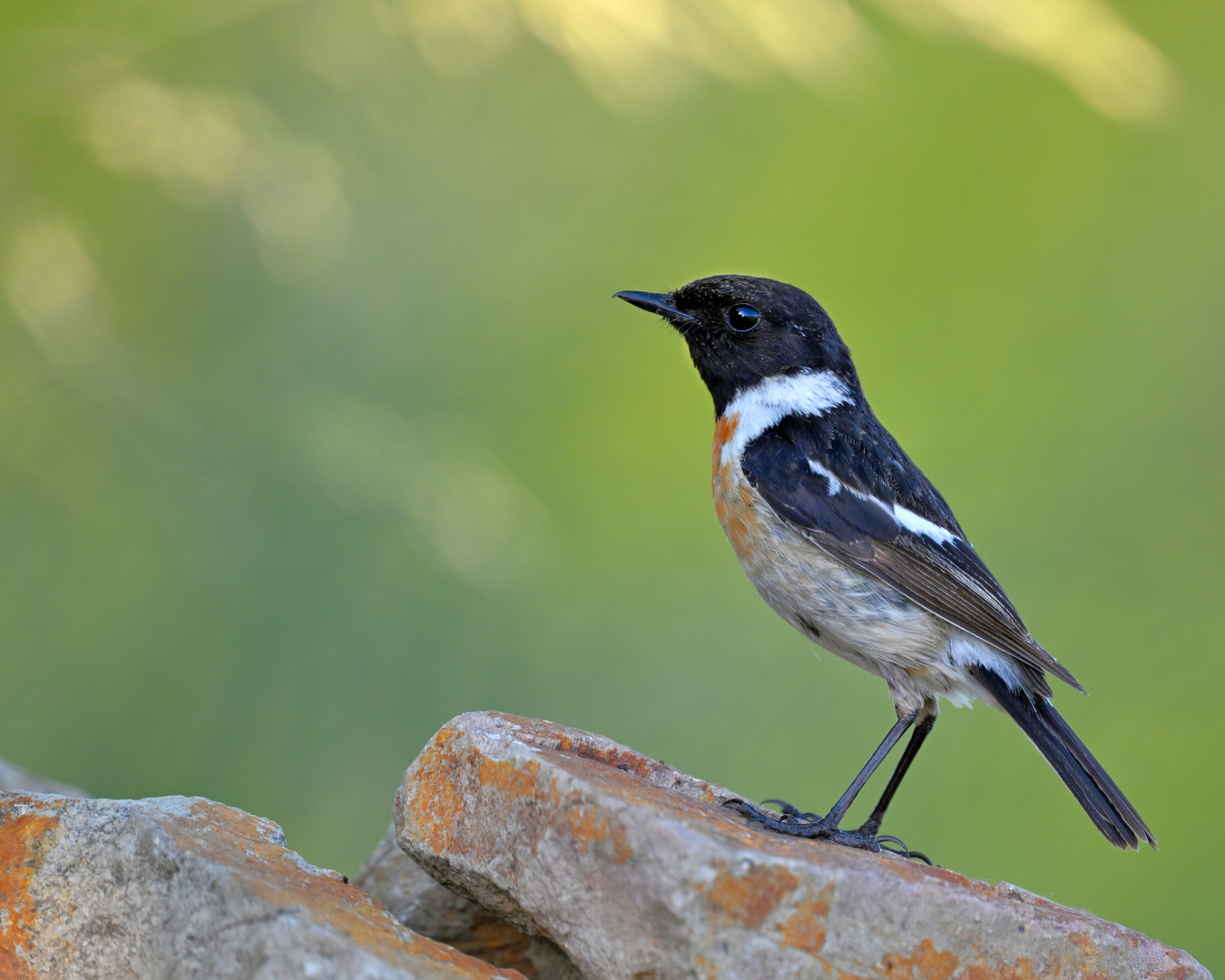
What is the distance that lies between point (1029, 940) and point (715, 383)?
194cm

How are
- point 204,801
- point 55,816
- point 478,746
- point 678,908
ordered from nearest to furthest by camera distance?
1. point 678,908
2. point 55,816
3. point 478,746
4. point 204,801

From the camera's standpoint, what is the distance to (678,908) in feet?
6.73

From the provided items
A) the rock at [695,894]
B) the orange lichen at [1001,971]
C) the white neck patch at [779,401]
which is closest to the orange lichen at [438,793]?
the rock at [695,894]

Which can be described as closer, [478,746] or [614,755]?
[478,746]

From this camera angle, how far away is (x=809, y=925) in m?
2.13

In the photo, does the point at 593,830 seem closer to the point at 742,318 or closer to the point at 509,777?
the point at 509,777

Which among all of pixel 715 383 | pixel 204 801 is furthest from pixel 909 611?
pixel 204 801

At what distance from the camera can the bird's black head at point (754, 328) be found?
348 centimetres

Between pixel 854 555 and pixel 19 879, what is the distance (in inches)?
84.9

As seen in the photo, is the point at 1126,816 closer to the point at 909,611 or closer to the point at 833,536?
the point at 909,611

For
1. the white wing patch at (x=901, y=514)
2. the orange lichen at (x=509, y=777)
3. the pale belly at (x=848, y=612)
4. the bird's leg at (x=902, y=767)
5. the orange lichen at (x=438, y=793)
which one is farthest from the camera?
the bird's leg at (x=902, y=767)

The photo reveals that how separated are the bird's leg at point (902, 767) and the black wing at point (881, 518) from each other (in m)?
0.35

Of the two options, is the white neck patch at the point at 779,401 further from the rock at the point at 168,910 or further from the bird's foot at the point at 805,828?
the rock at the point at 168,910

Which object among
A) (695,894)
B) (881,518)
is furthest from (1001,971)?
(881,518)
